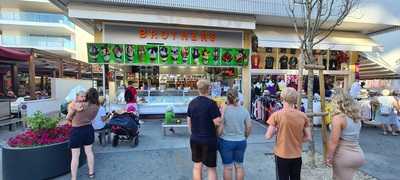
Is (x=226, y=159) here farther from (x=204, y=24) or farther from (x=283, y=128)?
(x=204, y=24)

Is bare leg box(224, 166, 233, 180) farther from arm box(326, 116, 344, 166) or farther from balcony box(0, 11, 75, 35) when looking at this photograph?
balcony box(0, 11, 75, 35)

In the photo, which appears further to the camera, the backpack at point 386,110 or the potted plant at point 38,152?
the backpack at point 386,110

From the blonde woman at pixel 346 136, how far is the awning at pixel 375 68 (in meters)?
11.8

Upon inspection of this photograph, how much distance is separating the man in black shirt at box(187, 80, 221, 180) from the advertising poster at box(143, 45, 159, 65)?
6484 mm

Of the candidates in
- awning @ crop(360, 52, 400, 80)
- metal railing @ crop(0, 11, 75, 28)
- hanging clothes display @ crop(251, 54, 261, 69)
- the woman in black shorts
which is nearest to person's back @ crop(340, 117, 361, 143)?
the woman in black shorts

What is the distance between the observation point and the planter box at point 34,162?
3.89 m

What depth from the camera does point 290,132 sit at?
289 cm

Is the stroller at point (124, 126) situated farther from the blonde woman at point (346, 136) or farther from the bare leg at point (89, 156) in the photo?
the blonde woman at point (346, 136)

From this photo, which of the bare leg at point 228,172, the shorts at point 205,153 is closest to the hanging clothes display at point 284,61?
the bare leg at point 228,172

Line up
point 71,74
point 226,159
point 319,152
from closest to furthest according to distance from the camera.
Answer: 1. point 226,159
2. point 319,152
3. point 71,74

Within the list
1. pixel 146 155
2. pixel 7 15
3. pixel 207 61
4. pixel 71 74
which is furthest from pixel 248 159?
pixel 7 15

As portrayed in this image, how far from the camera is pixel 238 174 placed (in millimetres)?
3496

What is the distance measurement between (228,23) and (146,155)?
6011 mm

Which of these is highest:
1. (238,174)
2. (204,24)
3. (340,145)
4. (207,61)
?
(204,24)
